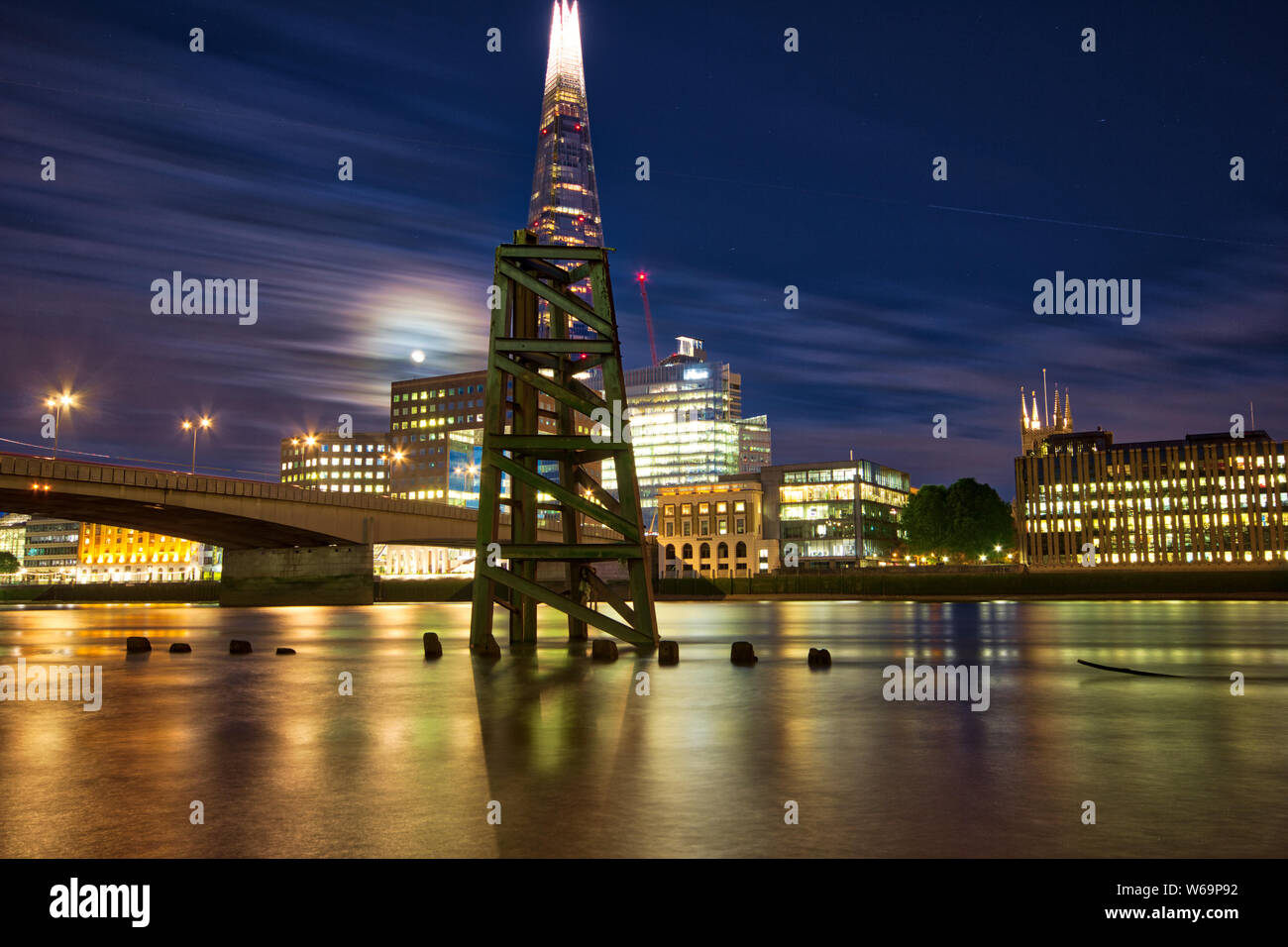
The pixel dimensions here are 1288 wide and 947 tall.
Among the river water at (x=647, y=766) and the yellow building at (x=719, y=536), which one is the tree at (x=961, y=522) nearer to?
the yellow building at (x=719, y=536)

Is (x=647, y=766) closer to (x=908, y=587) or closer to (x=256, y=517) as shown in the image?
(x=256, y=517)

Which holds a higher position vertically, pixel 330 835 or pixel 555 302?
pixel 555 302

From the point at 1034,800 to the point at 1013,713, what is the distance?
618cm

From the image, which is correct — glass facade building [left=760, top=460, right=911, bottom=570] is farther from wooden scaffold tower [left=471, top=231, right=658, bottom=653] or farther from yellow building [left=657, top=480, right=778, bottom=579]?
wooden scaffold tower [left=471, top=231, right=658, bottom=653]

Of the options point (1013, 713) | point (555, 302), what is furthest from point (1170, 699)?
point (555, 302)

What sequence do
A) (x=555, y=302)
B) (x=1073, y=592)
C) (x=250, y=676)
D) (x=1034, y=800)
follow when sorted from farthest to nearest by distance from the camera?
(x=1073, y=592) → (x=555, y=302) → (x=250, y=676) → (x=1034, y=800)

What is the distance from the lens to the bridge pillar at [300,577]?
314ft

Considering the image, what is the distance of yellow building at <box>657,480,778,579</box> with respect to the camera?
19125 centimetres

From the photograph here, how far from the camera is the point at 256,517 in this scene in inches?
3381

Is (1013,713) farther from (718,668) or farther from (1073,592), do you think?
(1073,592)

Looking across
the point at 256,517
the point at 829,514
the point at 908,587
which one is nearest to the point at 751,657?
the point at 256,517

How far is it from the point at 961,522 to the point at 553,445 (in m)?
127

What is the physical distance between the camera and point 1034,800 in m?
8.02
